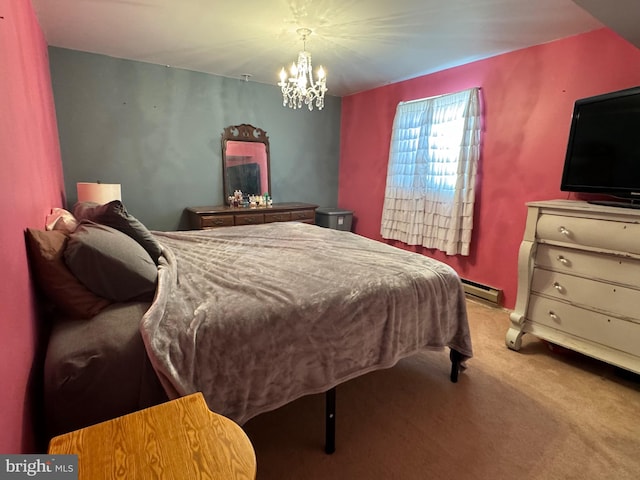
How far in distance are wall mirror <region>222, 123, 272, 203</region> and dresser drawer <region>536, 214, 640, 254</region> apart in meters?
3.20

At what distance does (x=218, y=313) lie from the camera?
1323 mm

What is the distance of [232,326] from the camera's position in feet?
4.26

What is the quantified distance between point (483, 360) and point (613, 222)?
1.21 m

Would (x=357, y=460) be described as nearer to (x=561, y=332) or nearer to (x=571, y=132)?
(x=561, y=332)

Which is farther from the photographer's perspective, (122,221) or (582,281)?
(582,281)

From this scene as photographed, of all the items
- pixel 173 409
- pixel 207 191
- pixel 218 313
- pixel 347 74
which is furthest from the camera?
pixel 207 191

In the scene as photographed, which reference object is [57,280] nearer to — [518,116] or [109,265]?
[109,265]

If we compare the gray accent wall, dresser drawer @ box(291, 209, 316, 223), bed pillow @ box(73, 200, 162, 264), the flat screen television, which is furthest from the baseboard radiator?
bed pillow @ box(73, 200, 162, 264)

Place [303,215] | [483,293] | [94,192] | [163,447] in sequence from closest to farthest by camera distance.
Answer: [163,447] → [94,192] → [483,293] → [303,215]

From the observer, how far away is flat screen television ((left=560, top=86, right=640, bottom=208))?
2.01m

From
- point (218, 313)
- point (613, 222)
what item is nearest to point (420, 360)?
point (613, 222)

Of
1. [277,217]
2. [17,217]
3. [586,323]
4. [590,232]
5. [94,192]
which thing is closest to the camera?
[17,217]

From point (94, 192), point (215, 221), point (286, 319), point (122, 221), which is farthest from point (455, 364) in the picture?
point (94, 192)

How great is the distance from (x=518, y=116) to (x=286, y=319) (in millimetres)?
2875
